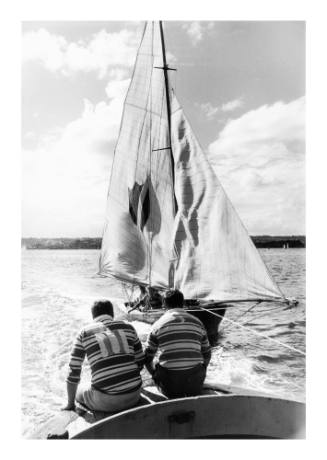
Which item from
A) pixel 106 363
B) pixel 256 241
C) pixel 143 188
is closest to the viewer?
pixel 106 363

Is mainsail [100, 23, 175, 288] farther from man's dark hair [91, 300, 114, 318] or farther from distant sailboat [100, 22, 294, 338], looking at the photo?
man's dark hair [91, 300, 114, 318]

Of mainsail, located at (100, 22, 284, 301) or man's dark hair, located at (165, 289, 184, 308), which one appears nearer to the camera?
man's dark hair, located at (165, 289, 184, 308)

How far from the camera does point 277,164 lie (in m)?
6.63

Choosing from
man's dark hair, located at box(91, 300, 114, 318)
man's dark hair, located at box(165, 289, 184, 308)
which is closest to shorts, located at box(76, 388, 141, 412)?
man's dark hair, located at box(91, 300, 114, 318)

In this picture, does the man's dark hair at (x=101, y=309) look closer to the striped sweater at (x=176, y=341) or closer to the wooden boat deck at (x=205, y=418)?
the striped sweater at (x=176, y=341)

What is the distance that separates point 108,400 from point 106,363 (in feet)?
1.09

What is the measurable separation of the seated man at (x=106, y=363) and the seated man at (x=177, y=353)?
23 cm

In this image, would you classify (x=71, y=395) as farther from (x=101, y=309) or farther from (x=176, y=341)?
(x=176, y=341)

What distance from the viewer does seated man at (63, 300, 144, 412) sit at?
11.0ft

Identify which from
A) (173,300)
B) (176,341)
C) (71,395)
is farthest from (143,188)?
(71,395)

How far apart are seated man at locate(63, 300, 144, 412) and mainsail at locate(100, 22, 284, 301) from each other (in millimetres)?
3664

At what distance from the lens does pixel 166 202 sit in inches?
342

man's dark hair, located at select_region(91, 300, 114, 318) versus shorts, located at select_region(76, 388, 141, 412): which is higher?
man's dark hair, located at select_region(91, 300, 114, 318)
